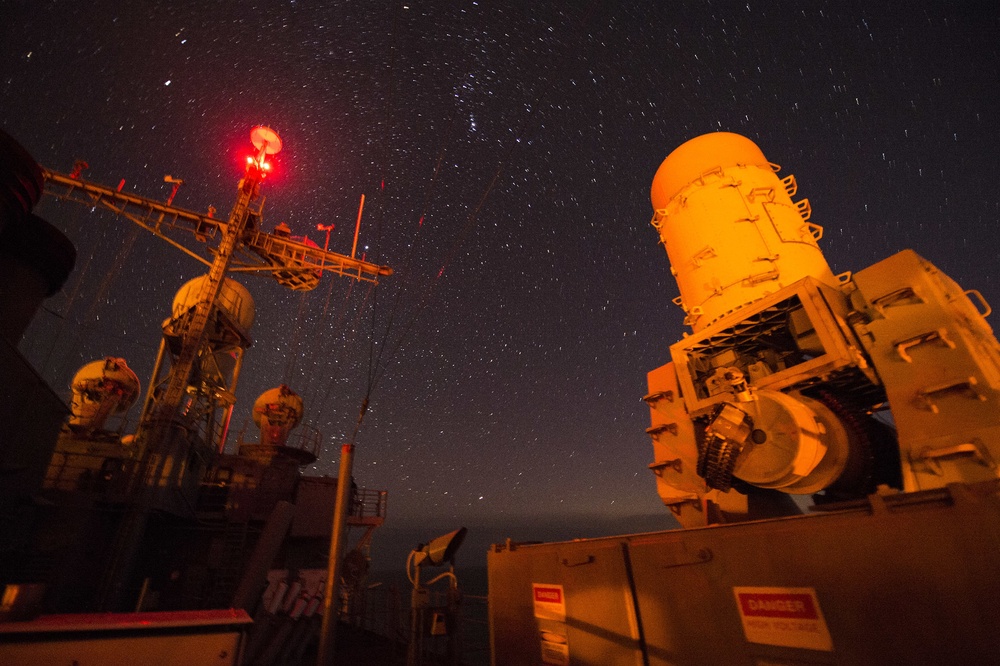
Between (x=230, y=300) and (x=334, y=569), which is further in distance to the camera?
(x=230, y=300)

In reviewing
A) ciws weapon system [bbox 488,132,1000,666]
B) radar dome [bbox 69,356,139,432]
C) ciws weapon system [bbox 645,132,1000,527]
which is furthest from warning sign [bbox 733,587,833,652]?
radar dome [bbox 69,356,139,432]

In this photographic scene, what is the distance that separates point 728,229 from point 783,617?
279 inches

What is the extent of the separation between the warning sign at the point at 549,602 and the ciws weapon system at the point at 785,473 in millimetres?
17

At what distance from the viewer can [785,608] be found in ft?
8.52

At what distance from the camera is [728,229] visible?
A: 809cm

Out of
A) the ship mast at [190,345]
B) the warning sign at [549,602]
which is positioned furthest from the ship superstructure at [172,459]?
the warning sign at [549,602]

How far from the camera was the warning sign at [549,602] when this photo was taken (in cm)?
372

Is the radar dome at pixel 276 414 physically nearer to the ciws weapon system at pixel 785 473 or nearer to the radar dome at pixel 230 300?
the radar dome at pixel 230 300

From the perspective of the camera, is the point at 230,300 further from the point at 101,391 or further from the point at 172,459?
the point at 172,459

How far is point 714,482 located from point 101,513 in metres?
18.1

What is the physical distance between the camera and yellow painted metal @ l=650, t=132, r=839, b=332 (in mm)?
7562

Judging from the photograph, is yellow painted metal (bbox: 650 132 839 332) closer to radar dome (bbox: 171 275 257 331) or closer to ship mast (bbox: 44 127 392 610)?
ship mast (bbox: 44 127 392 610)

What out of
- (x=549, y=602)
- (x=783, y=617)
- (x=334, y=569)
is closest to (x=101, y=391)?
(x=334, y=569)

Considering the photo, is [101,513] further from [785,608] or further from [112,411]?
[785,608]
